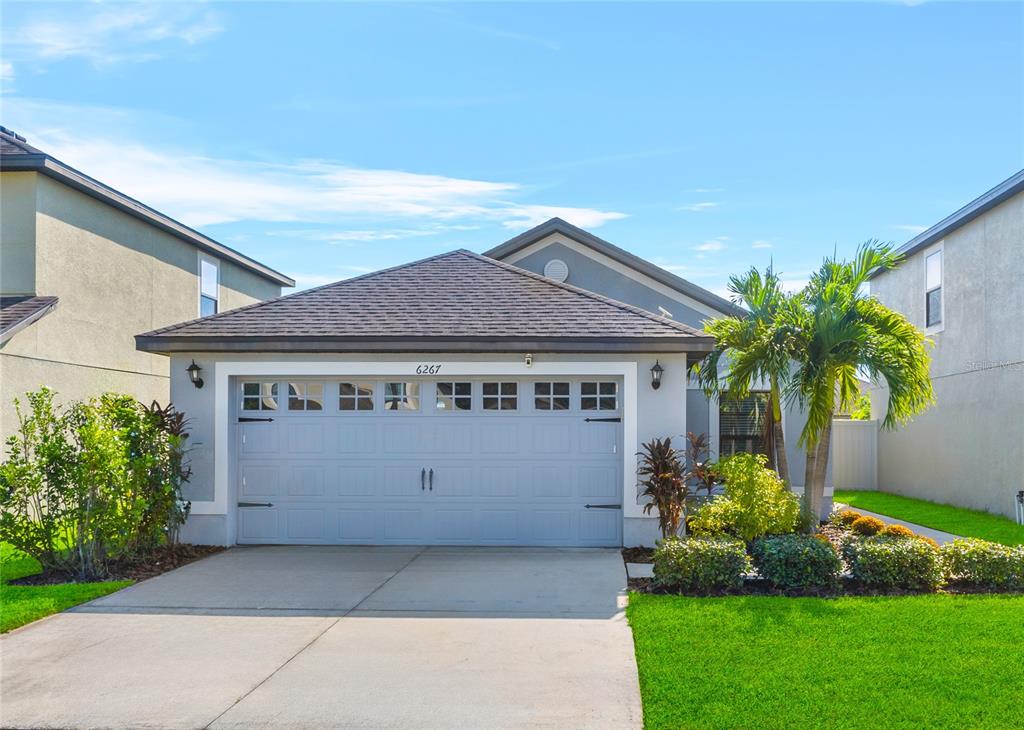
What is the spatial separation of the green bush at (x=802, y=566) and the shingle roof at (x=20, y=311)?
11120mm

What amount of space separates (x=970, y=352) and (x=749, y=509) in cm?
1013

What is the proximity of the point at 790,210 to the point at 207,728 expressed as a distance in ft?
49.7

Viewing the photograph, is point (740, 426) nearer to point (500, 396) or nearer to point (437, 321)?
point (500, 396)

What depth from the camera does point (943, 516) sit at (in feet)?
51.3

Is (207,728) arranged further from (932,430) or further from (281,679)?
(932,430)

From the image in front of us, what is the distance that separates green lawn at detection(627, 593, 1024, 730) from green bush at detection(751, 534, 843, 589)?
0.38 meters

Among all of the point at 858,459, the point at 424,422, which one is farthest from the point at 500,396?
the point at 858,459

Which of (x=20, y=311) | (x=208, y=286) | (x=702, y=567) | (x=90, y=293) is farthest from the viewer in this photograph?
(x=208, y=286)

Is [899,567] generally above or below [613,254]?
→ below

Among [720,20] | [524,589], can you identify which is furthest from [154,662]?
[720,20]

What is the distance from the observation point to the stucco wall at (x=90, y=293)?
13.4 m

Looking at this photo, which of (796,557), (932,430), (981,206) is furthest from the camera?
(932,430)

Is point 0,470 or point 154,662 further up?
point 0,470

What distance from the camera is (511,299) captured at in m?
12.1
